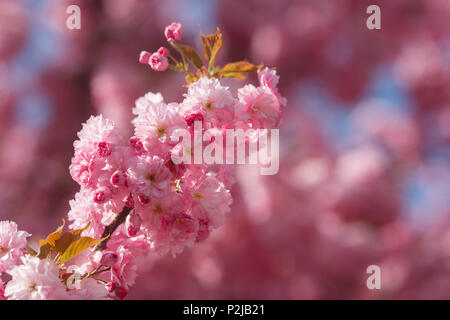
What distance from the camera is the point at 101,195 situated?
79cm

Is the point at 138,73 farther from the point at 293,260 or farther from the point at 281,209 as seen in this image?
the point at 293,260

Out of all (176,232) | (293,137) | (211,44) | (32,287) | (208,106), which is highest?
(293,137)

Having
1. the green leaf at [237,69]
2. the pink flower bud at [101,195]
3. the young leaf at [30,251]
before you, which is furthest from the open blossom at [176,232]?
the green leaf at [237,69]

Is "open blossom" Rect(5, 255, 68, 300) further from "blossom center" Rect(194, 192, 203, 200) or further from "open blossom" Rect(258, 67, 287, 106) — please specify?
"open blossom" Rect(258, 67, 287, 106)

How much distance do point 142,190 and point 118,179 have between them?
4 cm

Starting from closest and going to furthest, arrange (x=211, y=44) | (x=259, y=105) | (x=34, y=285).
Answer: (x=34, y=285) → (x=259, y=105) → (x=211, y=44)

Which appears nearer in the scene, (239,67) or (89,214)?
(89,214)

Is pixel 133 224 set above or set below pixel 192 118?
below

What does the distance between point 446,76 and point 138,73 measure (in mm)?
3414

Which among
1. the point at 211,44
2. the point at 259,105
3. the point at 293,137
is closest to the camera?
the point at 259,105

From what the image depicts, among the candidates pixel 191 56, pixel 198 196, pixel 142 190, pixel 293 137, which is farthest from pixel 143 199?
pixel 293 137

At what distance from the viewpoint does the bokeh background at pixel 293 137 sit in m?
3.40

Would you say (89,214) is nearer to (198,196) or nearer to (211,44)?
(198,196)

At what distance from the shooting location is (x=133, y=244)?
89 cm
